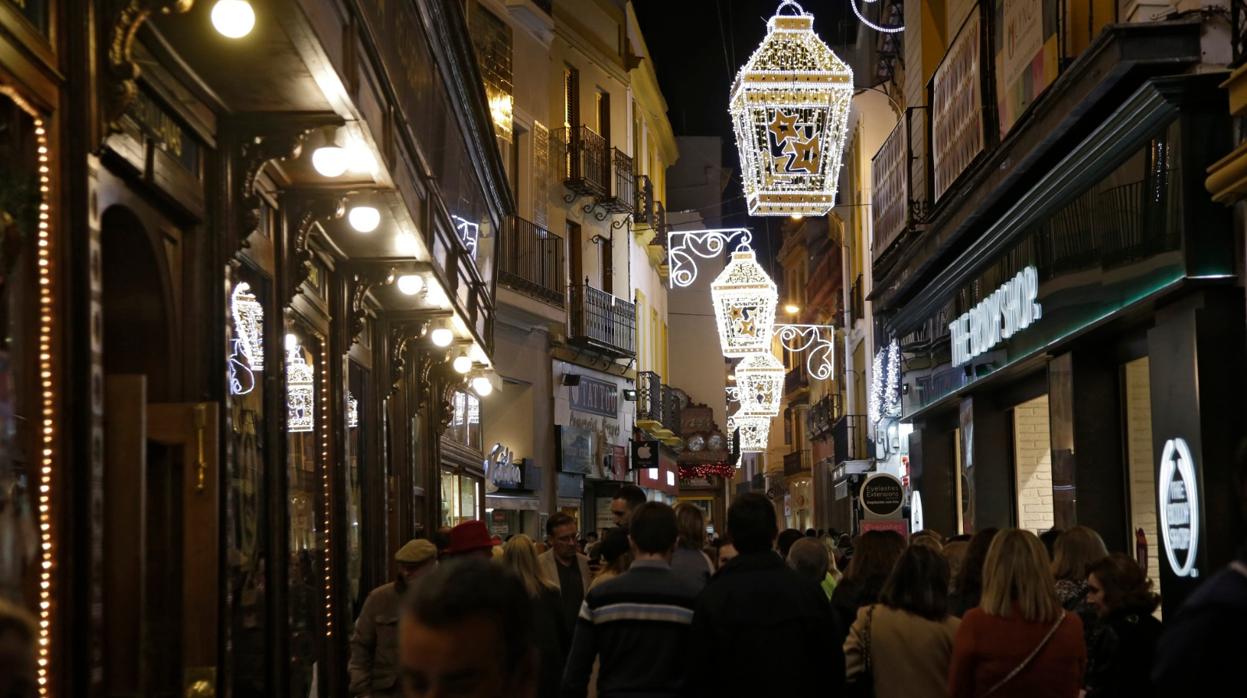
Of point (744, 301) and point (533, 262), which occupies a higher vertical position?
point (533, 262)

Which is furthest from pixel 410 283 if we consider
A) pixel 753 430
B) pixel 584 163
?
pixel 753 430

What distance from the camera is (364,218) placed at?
1034cm

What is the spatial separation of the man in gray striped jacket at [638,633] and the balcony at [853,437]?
104 ft

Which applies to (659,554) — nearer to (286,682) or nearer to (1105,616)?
(1105,616)

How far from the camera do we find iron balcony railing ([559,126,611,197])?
108ft

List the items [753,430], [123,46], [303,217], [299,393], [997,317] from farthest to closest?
1. [753,430]
2. [997,317]
3. [299,393]
4. [303,217]
5. [123,46]

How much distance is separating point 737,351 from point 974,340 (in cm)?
944

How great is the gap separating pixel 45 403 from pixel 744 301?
22.5 metres

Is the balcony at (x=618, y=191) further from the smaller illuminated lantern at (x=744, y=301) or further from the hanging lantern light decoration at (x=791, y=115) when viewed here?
the hanging lantern light decoration at (x=791, y=115)

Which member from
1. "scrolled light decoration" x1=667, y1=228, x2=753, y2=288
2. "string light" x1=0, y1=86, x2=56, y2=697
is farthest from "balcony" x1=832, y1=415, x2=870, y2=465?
"string light" x1=0, y1=86, x2=56, y2=697

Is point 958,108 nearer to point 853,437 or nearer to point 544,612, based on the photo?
point 544,612

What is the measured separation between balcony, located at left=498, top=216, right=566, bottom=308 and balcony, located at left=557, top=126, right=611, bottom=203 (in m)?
2.13

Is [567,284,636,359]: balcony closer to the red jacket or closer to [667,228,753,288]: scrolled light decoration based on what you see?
[667,228,753,288]: scrolled light decoration

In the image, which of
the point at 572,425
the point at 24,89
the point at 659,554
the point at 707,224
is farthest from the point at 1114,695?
the point at 707,224
